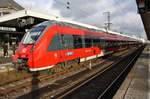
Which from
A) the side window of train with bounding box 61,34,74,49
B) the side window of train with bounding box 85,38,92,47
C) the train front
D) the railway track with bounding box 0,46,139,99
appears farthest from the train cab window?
the side window of train with bounding box 85,38,92,47

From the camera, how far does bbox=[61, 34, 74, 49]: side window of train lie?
16.5 m

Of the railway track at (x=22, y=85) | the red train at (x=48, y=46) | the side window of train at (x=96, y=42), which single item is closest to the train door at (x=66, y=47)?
the red train at (x=48, y=46)

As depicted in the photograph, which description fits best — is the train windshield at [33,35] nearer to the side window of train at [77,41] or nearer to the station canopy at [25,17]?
Result: the side window of train at [77,41]

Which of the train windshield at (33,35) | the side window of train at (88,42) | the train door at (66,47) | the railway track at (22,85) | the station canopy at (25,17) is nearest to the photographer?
the railway track at (22,85)

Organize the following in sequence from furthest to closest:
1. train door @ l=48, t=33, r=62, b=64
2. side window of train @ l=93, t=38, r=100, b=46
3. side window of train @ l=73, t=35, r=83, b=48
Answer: side window of train @ l=93, t=38, r=100, b=46 → side window of train @ l=73, t=35, r=83, b=48 → train door @ l=48, t=33, r=62, b=64

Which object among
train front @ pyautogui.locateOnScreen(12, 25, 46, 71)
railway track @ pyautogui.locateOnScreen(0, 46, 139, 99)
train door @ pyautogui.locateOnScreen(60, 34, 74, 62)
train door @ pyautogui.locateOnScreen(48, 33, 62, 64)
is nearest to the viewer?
railway track @ pyautogui.locateOnScreen(0, 46, 139, 99)

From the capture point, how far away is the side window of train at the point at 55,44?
1484 cm

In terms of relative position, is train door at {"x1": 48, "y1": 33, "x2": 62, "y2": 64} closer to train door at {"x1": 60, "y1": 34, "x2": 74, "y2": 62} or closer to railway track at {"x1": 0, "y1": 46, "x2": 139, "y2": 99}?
train door at {"x1": 60, "y1": 34, "x2": 74, "y2": 62}

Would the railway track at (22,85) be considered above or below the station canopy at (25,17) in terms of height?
below

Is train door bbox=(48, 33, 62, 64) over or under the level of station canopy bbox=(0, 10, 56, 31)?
under

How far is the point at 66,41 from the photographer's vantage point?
1703 centimetres

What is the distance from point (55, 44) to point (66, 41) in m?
1.85

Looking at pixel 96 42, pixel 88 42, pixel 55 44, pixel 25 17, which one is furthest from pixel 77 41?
pixel 25 17

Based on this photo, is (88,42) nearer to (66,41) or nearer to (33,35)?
(66,41)
